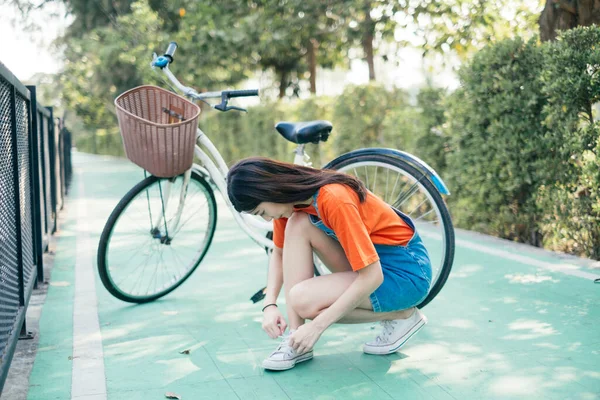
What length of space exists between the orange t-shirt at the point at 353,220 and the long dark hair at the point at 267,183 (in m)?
0.08

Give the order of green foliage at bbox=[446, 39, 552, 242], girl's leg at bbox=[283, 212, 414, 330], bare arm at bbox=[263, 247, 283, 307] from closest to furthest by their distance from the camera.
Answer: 1. girl's leg at bbox=[283, 212, 414, 330]
2. bare arm at bbox=[263, 247, 283, 307]
3. green foliage at bbox=[446, 39, 552, 242]

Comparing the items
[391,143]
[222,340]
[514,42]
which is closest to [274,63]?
[391,143]

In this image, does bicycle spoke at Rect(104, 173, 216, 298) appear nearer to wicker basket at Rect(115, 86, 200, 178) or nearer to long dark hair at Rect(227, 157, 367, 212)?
wicker basket at Rect(115, 86, 200, 178)

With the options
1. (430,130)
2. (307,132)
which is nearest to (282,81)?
(430,130)

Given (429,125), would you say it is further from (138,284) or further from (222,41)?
(222,41)

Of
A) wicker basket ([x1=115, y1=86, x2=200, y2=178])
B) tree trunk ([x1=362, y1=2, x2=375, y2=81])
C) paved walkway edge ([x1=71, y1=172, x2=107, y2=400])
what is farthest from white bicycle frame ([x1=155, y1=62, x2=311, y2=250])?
tree trunk ([x1=362, y1=2, x2=375, y2=81])

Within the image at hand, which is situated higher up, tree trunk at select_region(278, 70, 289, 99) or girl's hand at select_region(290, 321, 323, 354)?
tree trunk at select_region(278, 70, 289, 99)

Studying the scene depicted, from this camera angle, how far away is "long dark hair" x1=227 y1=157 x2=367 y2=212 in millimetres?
3156

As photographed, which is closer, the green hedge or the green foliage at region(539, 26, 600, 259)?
the green foliage at region(539, 26, 600, 259)

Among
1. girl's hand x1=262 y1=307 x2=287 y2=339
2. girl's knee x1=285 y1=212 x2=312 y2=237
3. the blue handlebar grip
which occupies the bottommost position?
girl's hand x1=262 y1=307 x2=287 y2=339

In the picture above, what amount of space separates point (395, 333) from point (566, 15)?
454 centimetres

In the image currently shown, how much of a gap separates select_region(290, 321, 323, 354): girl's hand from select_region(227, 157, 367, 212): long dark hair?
0.57m

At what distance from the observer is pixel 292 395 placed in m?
3.17

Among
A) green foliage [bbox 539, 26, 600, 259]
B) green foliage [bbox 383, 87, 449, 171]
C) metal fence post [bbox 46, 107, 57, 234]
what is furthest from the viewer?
green foliage [bbox 383, 87, 449, 171]
